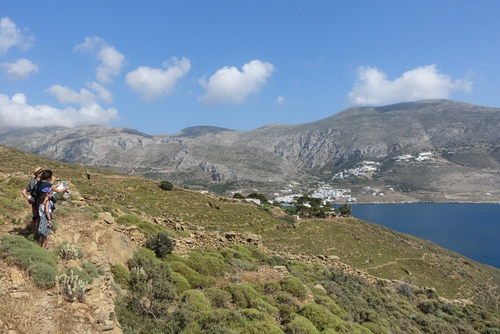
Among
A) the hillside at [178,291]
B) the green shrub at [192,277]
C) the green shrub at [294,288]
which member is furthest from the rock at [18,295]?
the green shrub at [294,288]

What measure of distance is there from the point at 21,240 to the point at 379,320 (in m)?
11.3

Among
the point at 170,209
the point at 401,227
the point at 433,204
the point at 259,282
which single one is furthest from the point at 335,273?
the point at 433,204

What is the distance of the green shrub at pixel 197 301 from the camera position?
603 cm

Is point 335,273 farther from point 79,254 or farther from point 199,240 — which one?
point 79,254

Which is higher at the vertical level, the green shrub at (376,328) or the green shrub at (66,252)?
the green shrub at (66,252)

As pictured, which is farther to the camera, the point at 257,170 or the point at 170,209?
the point at 257,170

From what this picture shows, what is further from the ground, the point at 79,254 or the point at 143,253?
the point at 79,254

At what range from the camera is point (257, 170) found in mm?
191000

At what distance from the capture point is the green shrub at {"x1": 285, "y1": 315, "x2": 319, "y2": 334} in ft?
20.3

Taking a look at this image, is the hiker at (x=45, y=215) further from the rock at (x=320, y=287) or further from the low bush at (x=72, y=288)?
the rock at (x=320, y=287)

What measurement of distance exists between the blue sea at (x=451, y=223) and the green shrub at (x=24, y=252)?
84795mm

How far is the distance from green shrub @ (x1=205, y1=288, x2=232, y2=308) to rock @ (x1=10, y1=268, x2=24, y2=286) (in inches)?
162

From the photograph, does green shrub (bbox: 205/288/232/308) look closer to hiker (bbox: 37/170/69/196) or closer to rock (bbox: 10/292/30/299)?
rock (bbox: 10/292/30/299)

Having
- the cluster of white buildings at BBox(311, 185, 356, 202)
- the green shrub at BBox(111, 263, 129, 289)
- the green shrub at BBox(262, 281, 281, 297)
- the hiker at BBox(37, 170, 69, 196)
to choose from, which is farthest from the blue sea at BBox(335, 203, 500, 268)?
the hiker at BBox(37, 170, 69, 196)
